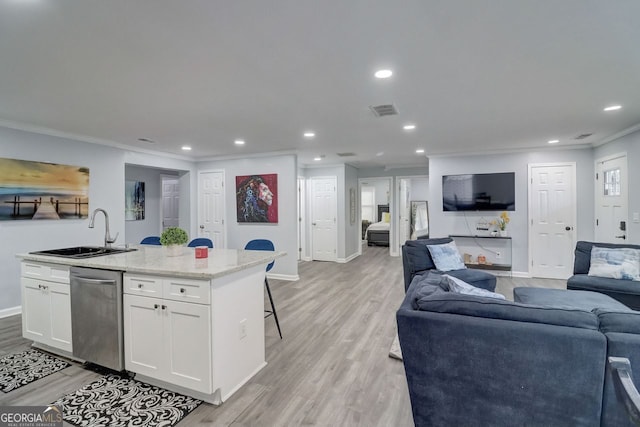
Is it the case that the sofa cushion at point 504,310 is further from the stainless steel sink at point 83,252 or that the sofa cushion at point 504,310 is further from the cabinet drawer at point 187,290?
the stainless steel sink at point 83,252

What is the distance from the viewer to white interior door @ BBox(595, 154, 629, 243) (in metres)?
4.33

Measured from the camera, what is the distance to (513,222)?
5688mm

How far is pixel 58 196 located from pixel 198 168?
2665 millimetres

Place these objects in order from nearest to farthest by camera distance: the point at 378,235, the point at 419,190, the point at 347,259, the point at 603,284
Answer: the point at 603,284, the point at 347,259, the point at 419,190, the point at 378,235

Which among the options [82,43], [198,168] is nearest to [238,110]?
[82,43]

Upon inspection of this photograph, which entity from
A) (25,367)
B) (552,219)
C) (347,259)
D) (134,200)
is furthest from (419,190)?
(25,367)

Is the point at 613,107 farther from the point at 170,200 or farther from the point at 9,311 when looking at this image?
the point at 170,200

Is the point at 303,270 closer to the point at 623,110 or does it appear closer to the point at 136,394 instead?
the point at 136,394

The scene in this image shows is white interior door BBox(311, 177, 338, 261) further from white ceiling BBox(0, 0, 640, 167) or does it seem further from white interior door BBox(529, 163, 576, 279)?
white interior door BBox(529, 163, 576, 279)

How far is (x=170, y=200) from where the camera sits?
24.4 ft

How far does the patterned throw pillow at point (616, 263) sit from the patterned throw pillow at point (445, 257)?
1.41 m

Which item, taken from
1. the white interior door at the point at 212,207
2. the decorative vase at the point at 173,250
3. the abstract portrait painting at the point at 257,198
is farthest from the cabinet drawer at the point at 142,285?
the white interior door at the point at 212,207

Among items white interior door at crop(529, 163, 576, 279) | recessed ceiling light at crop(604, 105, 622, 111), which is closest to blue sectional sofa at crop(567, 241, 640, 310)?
recessed ceiling light at crop(604, 105, 622, 111)

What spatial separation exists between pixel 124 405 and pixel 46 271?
1.54 metres
